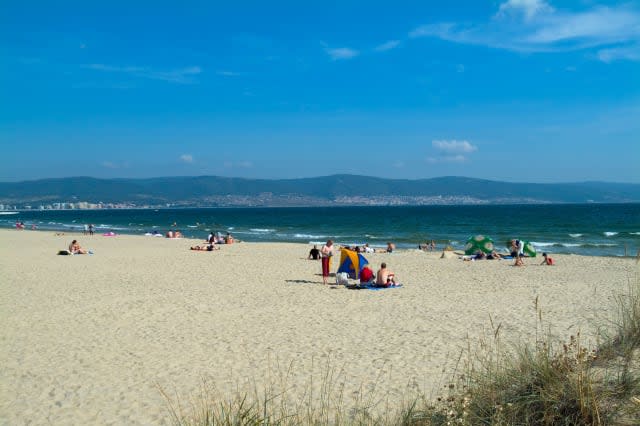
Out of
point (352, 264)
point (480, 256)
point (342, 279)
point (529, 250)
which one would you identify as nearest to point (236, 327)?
point (342, 279)

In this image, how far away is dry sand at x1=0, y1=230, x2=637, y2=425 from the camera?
252 inches

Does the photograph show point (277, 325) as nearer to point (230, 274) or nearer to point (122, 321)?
point (122, 321)

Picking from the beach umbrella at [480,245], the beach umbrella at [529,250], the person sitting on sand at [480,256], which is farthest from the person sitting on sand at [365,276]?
the beach umbrella at [529,250]

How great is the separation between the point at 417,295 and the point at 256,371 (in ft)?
22.3

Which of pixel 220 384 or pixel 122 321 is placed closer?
pixel 220 384

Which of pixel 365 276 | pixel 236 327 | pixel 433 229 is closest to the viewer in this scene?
pixel 236 327

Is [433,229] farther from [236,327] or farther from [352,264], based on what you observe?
[236,327]

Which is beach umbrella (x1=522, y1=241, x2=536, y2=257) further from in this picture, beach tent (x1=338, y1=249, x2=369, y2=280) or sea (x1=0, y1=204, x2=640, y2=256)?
beach tent (x1=338, y1=249, x2=369, y2=280)

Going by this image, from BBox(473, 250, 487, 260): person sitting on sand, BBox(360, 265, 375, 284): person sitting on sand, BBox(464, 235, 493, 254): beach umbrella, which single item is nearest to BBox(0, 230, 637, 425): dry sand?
BBox(360, 265, 375, 284): person sitting on sand

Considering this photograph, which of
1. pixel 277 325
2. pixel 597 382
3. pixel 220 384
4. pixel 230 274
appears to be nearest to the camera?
pixel 597 382

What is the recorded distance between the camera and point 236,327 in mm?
9648

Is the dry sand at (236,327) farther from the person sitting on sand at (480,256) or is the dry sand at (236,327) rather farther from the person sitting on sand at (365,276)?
the person sitting on sand at (480,256)

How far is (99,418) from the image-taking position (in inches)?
221

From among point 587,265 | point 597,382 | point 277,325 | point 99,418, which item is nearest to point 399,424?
point 597,382
